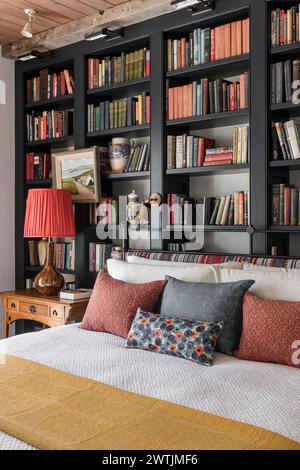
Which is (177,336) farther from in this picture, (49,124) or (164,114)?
(49,124)

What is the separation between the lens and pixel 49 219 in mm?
3600

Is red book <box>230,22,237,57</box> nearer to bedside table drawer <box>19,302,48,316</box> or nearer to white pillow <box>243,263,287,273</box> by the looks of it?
white pillow <box>243,263,287,273</box>

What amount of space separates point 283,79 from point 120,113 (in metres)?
1.24

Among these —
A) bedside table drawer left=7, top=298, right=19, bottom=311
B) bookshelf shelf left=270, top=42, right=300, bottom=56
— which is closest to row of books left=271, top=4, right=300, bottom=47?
bookshelf shelf left=270, top=42, right=300, bottom=56

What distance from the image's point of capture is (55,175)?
13.2 ft

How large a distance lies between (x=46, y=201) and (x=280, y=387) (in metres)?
2.26

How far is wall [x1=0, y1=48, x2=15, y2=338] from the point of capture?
4281mm

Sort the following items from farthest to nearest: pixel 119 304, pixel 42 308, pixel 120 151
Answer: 1. pixel 120 151
2. pixel 42 308
3. pixel 119 304

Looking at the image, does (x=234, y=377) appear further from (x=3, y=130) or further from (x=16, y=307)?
(x=3, y=130)

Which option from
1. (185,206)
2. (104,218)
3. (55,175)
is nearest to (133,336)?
(185,206)

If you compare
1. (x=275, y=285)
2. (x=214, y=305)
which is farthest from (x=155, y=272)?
(x=275, y=285)

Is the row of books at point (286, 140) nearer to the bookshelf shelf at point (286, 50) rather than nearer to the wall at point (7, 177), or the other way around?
the bookshelf shelf at point (286, 50)

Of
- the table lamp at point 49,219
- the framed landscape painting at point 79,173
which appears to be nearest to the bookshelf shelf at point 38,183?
the framed landscape painting at point 79,173

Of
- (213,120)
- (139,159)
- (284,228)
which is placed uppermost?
(213,120)
